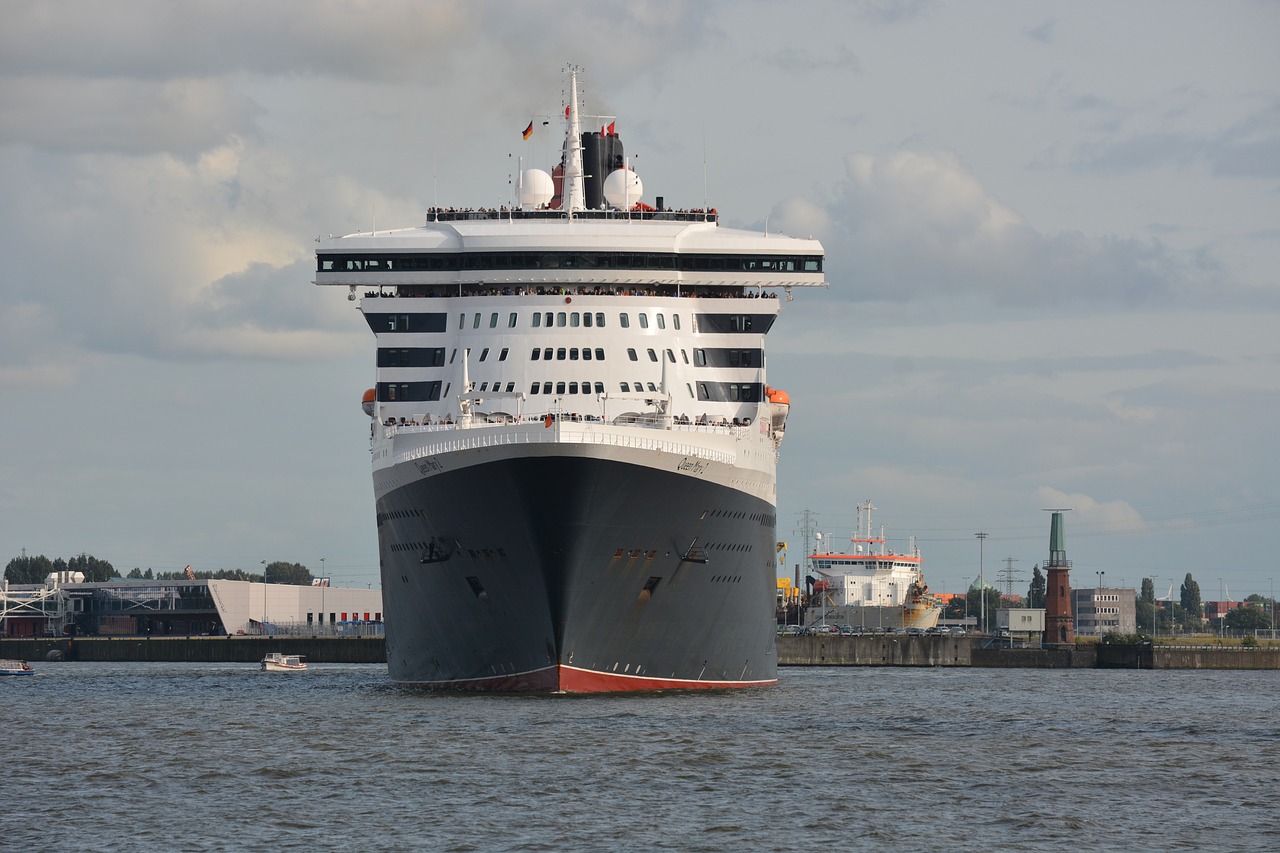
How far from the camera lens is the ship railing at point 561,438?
144ft

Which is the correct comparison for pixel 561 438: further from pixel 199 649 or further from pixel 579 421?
pixel 199 649

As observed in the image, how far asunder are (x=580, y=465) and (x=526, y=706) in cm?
604

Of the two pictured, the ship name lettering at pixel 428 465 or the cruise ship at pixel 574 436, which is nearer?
the cruise ship at pixel 574 436

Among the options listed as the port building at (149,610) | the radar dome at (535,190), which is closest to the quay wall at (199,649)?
the port building at (149,610)

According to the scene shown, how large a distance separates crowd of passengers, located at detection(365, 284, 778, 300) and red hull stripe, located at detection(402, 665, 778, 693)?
11941mm

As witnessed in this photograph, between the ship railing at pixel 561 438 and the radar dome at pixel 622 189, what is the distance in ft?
48.6

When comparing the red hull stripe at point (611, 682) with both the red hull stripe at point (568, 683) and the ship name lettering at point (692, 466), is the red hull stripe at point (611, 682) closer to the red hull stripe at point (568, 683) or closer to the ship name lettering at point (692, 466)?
the red hull stripe at point (568, 683)

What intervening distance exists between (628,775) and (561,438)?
1236cm

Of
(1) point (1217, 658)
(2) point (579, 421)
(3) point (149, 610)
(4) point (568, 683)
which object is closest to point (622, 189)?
(2) point (579, 421)

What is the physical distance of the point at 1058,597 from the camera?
115 meters

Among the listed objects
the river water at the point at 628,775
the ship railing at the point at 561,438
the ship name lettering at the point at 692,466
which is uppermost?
the ship railing at the point at 561,438

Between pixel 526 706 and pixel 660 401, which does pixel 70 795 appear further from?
pixel 660 401

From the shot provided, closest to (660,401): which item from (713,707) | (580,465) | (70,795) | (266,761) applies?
(580,465)

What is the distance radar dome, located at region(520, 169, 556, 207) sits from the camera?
6069 cm
